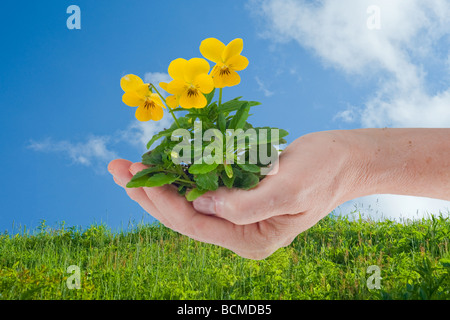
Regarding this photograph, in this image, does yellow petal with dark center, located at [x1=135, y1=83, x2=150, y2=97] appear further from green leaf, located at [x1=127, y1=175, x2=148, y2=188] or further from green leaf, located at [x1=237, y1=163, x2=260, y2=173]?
green leaf, located at [x1=237, y1=163, x2=260, y2=173]

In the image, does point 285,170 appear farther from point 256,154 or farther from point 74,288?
point 74,288

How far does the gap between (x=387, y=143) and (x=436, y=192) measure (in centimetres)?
38

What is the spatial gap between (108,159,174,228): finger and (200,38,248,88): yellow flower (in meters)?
0.60

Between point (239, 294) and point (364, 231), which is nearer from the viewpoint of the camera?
point (239, 294)

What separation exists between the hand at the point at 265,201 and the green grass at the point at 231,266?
66cm

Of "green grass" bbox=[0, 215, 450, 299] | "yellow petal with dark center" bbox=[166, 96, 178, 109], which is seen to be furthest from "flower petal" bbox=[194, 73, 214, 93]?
"green grass" bbox=[0, 215, 450, 299]

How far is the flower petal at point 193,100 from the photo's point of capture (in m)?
1.71

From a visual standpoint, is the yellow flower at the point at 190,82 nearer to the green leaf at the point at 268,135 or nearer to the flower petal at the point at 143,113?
the flower petal at the point at 143,113

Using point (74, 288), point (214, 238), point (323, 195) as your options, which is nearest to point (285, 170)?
point (323, 195)

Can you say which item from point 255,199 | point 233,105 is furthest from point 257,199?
point 233,105

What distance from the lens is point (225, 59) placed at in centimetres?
178

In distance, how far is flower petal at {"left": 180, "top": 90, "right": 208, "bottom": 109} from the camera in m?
1.71

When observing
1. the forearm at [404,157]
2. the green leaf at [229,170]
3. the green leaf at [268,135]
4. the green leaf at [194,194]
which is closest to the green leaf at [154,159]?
the green leaf at [194,194]
